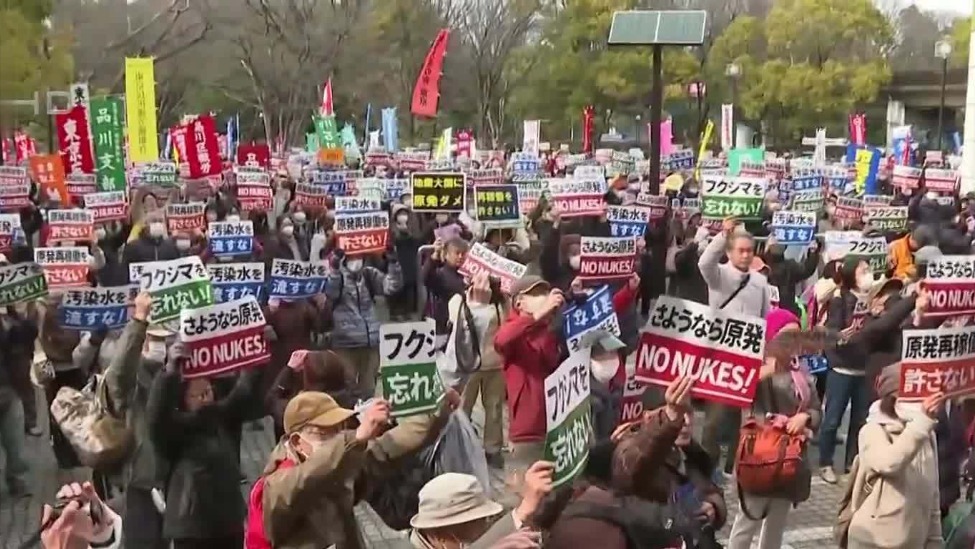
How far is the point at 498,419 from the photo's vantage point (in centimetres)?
887

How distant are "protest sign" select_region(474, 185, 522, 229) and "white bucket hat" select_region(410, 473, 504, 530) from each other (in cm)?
885

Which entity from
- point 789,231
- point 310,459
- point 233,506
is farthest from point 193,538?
point 789,231

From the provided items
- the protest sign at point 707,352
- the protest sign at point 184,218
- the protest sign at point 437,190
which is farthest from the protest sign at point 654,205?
the protest sign at point 707,352

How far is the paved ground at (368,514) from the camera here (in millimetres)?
7430

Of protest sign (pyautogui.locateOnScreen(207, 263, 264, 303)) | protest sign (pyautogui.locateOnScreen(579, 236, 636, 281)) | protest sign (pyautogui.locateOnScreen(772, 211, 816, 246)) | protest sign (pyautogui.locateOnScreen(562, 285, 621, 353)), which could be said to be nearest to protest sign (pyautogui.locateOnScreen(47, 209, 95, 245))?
protest sign (pyautogui.locateOnScreen(207, 263, 264, 303))

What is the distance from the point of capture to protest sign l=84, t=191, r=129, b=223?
46.3 ft

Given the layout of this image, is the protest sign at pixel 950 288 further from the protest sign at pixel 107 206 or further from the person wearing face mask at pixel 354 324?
the protest sign at pixel 107 206

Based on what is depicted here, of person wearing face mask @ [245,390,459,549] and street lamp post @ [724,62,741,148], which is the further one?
street lamp post @ [724,62,741,148]

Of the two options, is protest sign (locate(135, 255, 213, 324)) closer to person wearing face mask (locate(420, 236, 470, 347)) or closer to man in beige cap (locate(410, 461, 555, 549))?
person wearing face mask (locate(420, 236, 470, 347))

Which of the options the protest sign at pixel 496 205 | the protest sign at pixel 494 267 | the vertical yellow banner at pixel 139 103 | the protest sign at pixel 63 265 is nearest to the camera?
the protest sign at pixel 494 267

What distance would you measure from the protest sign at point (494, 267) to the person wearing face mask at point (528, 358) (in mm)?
1243

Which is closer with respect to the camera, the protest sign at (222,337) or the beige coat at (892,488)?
the beige coat at (892,488)

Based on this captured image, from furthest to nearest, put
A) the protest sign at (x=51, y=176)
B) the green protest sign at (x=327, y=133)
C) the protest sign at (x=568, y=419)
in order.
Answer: the green protest sign at (x=327, y=133) < the protest sign at (x=51, y=176) < the protest sign at (x=568, y=419)

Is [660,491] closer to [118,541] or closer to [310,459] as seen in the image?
[310,459]
